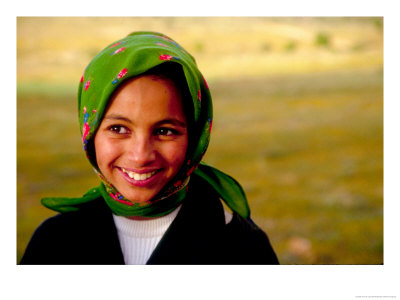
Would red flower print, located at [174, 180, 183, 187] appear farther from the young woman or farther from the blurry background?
the blurry background

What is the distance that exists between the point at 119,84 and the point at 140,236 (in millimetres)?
509

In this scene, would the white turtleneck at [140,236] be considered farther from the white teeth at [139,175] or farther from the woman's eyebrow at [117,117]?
the woman's eyebrow at [117,117]

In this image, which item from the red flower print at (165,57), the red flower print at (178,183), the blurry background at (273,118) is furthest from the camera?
the blurry background at (273,118)

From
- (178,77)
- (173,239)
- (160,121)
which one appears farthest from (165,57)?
(173,239)

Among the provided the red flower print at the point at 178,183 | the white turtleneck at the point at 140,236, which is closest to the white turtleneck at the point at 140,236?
the white turtleneck at the point at 140,236

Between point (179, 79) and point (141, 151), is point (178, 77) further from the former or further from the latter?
point (141, 151)

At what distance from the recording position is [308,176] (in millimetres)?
2656

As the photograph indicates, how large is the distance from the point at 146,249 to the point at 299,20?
1.32 m

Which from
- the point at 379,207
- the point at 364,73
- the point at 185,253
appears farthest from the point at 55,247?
A: the point at 364,73

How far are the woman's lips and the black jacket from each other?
19cm

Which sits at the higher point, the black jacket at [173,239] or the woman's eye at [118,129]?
the woman's eye at [118,129]

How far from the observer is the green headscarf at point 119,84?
1.30m

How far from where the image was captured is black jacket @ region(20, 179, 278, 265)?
1.47 m
